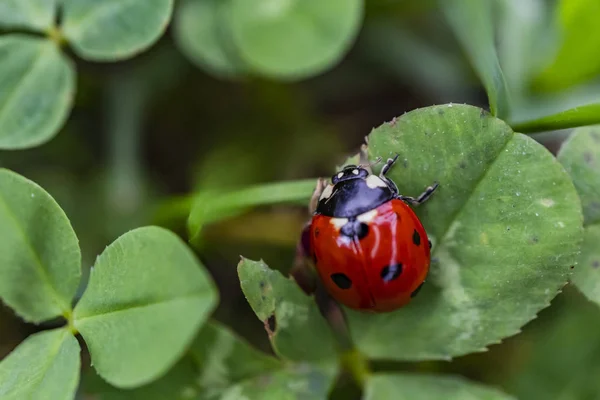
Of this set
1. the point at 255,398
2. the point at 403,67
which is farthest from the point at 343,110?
the point at 255,398

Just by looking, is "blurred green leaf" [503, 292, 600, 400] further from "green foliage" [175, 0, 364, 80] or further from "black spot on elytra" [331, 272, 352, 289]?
"green foliage" [175, 0, 364, 80]

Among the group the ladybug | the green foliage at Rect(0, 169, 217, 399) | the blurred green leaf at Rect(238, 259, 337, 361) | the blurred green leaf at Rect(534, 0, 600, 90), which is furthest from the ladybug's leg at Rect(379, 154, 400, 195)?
the blurred green leaf at Rect(534, 0, 600, 90)

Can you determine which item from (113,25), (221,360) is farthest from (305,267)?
(113,25)

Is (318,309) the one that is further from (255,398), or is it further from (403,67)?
(403,67)

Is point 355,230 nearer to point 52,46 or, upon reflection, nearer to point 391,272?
point 391,272

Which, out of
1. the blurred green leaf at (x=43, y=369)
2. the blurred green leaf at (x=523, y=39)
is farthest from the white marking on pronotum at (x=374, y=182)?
the blurred green leaf at (x=523, y=39)
